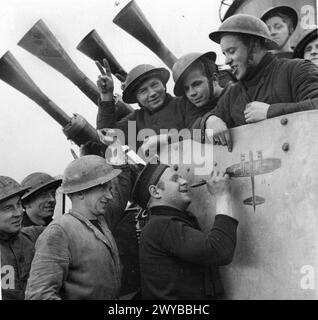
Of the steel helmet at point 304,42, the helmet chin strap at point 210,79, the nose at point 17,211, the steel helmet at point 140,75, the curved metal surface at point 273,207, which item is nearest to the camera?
the curved metal surface at point 273,207

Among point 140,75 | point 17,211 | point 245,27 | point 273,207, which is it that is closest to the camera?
point 273,207

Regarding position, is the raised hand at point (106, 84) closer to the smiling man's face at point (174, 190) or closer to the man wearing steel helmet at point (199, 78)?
the man wearing steel helmet at point (199, 78)

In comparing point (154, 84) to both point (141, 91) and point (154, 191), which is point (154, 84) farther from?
point (154, 191)

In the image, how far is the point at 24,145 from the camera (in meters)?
3.77

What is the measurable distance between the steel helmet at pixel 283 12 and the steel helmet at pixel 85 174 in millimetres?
1591

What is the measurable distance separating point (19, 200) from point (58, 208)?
1.51ft

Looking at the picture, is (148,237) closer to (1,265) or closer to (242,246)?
(242,246)

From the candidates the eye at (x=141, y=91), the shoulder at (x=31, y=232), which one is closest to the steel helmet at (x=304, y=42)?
the eye at (x=141, y=91)

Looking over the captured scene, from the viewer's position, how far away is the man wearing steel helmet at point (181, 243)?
2.98 m

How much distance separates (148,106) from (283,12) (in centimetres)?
115

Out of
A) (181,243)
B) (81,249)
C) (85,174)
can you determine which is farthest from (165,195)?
(81,249)

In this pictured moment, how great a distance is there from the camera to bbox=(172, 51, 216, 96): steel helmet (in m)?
3.47

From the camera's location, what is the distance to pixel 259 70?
123 inches
